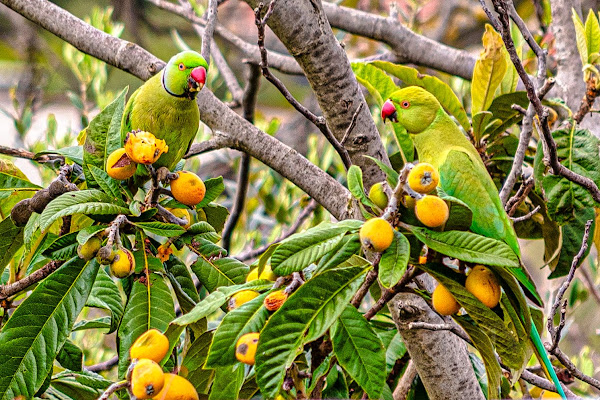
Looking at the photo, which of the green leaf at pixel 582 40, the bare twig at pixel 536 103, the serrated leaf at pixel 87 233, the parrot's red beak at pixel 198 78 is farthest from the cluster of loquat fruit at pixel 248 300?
the green leaf at pixel 582 40

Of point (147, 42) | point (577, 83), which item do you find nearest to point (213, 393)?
point (577, 83)

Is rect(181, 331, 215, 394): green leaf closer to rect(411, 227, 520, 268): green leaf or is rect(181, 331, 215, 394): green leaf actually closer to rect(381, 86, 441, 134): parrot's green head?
rect(411, 227, 520, 268): green leaf

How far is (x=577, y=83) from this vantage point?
70.8 inches

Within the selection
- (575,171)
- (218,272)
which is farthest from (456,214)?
(575,171)

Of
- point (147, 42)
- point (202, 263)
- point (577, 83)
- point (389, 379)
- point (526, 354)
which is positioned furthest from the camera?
point (147, 42)

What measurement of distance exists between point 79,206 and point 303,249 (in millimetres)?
341

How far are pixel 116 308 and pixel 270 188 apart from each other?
1.67 meters

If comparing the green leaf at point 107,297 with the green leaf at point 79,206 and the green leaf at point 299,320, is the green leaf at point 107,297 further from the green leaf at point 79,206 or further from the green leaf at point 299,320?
the green leaf at point 299,320

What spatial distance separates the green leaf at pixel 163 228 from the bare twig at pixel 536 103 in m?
0.59

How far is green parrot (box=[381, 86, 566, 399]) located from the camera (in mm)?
1020

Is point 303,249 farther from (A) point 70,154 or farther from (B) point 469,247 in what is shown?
(A) point 70,154

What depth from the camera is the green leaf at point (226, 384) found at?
0.83 m

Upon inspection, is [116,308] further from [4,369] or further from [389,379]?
[389,379]

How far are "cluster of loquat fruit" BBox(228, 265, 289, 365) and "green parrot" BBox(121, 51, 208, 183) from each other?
0.57m
